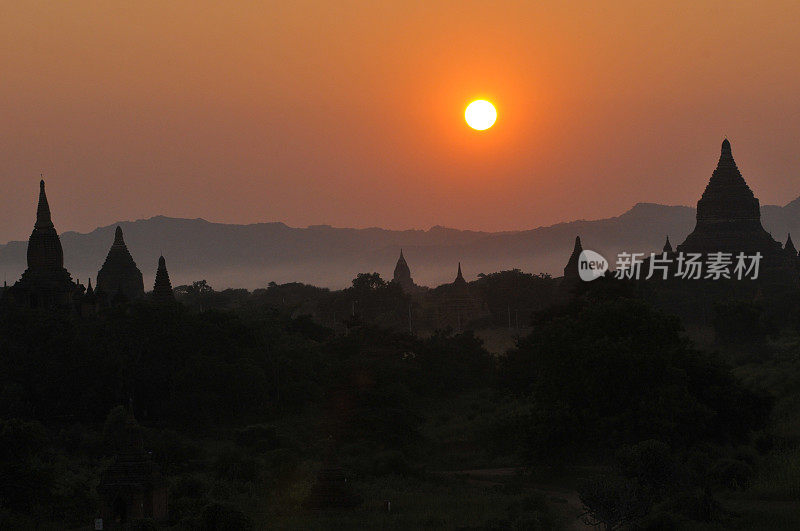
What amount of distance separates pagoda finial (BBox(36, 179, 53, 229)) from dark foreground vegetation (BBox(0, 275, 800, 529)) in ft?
58.7

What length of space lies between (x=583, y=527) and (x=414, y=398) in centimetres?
2742

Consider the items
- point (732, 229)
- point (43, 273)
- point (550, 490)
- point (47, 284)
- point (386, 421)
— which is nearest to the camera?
point (550, 490)

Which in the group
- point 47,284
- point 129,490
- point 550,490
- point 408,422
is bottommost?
point 550,490

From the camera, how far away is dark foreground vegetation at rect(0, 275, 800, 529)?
3434 cm

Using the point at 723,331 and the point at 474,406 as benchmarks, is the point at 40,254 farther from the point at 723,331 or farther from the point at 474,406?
the point at 723,331

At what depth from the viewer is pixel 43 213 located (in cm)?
7806

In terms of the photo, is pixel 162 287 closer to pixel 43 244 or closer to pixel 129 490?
pixel 43 244

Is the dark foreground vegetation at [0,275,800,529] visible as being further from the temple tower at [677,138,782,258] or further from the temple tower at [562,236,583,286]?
the temple tower at [562,236,583,286]

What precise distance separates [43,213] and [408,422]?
127 feet

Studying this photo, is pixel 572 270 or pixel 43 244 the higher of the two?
pixel 572 270

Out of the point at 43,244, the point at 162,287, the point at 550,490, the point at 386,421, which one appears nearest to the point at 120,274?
the point at 162,287

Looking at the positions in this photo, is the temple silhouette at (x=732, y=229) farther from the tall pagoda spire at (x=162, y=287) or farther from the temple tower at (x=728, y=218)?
the tall pagoda spire at (x=162, y=287)

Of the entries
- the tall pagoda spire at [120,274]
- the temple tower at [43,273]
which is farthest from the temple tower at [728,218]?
the temple tower at [43,273]

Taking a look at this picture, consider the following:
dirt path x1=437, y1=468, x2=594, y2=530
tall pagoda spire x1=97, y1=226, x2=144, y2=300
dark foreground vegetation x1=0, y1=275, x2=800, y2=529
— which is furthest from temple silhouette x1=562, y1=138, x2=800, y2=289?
dirt path x1=437, y1=468, x2=594, y2=530
